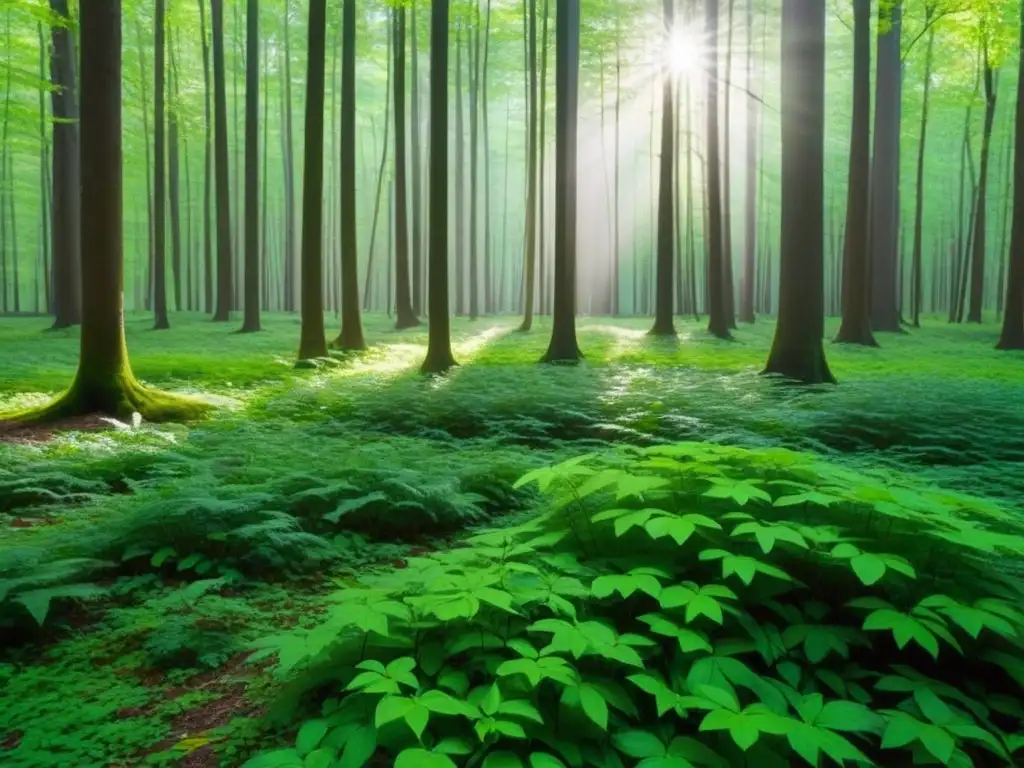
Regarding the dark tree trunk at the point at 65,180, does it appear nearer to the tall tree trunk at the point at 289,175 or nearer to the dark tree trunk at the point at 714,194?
the tall tree trunk at the point at 289,175

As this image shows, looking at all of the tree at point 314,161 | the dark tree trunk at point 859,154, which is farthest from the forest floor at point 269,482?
the dark tree trunk at point 859,154

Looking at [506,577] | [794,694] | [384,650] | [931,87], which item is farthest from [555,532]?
[931,87]

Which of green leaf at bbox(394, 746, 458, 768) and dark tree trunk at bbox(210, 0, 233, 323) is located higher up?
dark tree trunk at bbox(210, 0, 233, 323)

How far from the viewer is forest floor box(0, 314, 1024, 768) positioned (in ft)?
10.5

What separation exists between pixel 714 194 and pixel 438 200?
8525mm

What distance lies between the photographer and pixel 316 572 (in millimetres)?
4672

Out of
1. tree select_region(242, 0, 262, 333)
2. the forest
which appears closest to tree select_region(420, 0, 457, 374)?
the forest

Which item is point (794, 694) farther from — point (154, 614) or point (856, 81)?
point (856, 81)

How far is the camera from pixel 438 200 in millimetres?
13234

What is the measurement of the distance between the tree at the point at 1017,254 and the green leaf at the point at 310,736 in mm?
17438

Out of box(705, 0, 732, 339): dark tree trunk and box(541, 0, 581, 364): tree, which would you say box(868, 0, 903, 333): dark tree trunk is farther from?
box(541, 0, 581, 364): tree

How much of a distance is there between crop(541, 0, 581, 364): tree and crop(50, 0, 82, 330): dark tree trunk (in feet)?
39.9

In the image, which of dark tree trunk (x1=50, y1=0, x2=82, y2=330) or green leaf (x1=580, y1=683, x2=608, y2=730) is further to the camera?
dark tree trunk (x1=50, y1=0, x2=82, y2=330)

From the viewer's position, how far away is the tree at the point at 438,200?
1323 cm
